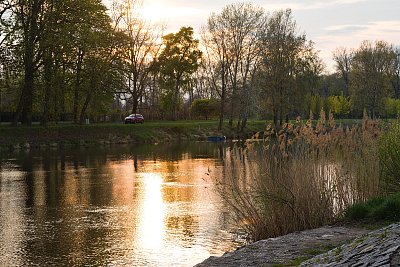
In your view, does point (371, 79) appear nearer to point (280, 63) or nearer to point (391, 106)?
point (391, 106)

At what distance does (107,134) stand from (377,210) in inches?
1782

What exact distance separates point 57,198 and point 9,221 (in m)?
4.02

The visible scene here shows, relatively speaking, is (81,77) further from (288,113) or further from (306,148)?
(306,148)

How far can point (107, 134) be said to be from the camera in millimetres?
54281

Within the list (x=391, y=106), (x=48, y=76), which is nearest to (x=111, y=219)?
(x=48, y=76)

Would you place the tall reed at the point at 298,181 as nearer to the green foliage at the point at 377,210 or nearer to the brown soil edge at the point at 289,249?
the green foliage at the point at 377,210

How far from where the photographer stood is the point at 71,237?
42.4ft

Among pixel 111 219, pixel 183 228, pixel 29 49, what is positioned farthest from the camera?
pixel 29 49

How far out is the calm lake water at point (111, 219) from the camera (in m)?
11.3

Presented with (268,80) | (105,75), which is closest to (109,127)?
(105,75)

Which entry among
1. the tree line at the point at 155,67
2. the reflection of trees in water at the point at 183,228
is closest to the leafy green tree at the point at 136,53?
the tree line at the point at 155,67

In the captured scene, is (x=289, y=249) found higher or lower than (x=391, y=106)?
lower

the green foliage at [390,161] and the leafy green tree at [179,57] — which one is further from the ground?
the leafy green tree at [179,57]

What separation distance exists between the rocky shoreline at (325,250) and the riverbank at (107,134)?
37.7 m
